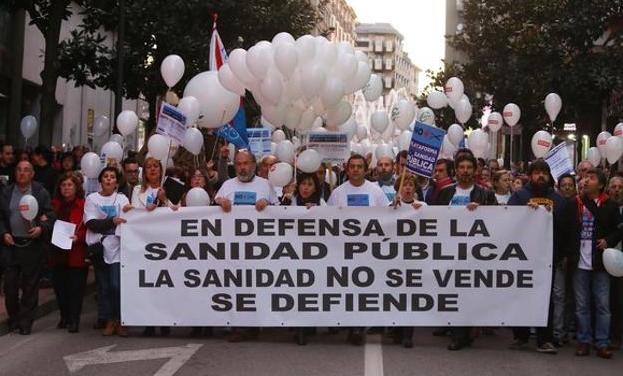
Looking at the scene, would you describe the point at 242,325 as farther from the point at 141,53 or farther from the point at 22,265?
the point at 141,53

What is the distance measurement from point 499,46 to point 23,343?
874 inches

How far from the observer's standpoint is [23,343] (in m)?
9.68

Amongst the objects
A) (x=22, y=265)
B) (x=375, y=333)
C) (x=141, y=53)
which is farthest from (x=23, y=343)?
(x=141, y=53)

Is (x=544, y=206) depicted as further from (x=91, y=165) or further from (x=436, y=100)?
(x=436, y=100)

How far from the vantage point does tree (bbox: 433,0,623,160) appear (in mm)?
24672

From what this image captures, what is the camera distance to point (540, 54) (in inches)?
1059

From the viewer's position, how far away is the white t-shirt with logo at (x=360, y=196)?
32.6ft

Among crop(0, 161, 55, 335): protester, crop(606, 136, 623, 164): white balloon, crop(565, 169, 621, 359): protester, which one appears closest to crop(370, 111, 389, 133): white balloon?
crop(606, 136, 623, 164): white balloon

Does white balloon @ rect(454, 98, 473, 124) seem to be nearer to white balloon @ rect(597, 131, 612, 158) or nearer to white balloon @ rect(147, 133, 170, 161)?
white balloon @ rect(597, 131, 612, 158)

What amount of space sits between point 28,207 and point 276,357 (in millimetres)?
2746

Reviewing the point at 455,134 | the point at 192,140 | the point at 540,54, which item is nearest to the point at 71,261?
the point at 192,140

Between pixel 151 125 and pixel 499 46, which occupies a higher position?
pixel 499 46

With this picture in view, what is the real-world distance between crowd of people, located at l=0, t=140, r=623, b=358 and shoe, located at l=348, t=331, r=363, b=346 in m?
0.01

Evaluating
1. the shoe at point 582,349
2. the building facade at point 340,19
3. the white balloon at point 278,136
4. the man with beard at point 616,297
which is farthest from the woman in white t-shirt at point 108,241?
the building facade at point 340,19
